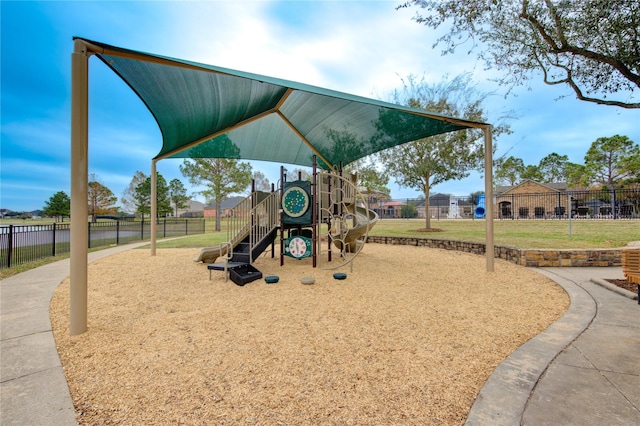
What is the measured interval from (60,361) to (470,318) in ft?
14.4

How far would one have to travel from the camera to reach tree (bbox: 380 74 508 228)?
Answer: 14.3m

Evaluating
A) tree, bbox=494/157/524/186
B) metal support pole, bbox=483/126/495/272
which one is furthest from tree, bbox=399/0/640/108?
tree, bbox=494/157/524/186

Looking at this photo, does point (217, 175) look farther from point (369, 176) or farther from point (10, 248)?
point (10, 248)

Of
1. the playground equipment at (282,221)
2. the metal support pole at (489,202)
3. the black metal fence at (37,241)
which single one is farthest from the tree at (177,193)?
the metal support pole at (489,202)

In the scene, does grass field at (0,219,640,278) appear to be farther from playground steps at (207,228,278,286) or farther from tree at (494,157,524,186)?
tree at (494,157,524,186)

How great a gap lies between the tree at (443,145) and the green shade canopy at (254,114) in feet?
20.0

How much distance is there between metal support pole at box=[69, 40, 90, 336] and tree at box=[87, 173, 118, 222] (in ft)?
158

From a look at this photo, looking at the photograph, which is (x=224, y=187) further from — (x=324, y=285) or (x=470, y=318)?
(x=470, y=318)

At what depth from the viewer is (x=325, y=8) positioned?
782cm

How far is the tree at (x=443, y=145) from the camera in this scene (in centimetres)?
1429

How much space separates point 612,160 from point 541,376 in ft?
134

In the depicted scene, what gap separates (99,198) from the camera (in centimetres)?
4206

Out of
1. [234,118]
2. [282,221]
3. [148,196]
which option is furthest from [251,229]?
[148,196]

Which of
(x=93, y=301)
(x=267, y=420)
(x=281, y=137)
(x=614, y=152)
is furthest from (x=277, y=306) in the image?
(x=614, y=152)
